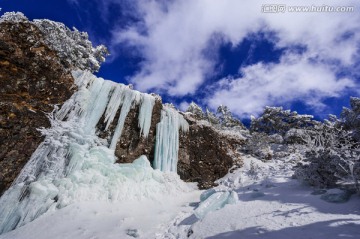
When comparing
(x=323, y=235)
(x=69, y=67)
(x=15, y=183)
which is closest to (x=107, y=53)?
(x=69, y=67)

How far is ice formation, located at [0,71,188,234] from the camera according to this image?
8.21m

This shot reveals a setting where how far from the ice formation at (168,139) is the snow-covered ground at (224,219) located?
6.41ft

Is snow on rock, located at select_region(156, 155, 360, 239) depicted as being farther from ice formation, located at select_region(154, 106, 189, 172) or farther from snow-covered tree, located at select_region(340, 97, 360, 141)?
snow-covered tree, located at select_region(340, 97, 360, 141)

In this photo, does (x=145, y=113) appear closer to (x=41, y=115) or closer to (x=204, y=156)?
(x=204, y=156)

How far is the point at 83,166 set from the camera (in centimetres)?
958

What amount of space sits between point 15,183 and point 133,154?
4.54m

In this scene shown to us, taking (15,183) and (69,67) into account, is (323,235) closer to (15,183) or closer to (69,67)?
(15,183)

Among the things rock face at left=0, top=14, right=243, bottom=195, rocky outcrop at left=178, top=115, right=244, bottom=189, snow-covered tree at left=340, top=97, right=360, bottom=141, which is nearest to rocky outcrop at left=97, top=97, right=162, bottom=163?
rock face at left=0, top=14, right=243, bottom=195

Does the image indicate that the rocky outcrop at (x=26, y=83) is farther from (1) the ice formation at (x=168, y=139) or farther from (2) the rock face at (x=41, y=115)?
(1) the ice formation at (x=168, y=139)

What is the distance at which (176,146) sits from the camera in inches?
496

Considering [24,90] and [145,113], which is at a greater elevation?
[145,113]

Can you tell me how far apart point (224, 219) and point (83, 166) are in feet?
17.9

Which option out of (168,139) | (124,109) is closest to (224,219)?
(168,139)

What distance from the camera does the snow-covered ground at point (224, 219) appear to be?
A: 5.87 meters
